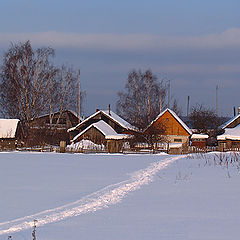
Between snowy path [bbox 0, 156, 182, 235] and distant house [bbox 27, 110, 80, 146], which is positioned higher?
distant house [bbox 27, 110, 80, 146]

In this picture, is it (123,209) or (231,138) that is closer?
(123,209)

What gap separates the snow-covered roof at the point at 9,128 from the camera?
1521 inches

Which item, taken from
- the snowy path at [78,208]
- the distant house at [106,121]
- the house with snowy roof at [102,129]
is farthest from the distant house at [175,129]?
the snowy path at [78,208]

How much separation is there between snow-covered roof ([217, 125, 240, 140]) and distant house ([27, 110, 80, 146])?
1574 cm

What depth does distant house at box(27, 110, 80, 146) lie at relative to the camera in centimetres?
4024

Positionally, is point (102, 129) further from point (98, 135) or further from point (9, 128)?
point (9, 128)

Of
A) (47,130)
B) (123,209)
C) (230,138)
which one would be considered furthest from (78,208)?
(47,130)

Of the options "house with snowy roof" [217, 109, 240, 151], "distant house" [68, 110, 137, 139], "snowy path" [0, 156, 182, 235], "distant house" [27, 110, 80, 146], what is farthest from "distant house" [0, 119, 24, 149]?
"snowy path" [0, 156, 182, 235]

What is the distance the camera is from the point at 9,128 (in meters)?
38.7

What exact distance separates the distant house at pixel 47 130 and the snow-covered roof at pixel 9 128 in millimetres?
1571

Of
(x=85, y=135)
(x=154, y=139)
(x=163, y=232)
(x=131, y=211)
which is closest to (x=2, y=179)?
(x=131, y=211)

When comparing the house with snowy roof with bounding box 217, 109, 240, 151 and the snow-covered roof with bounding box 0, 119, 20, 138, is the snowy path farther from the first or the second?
the house with snowy roof with bounding box 217, 109, 240, 151

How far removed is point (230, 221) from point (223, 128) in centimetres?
4340

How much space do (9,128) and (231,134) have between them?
807 inches
